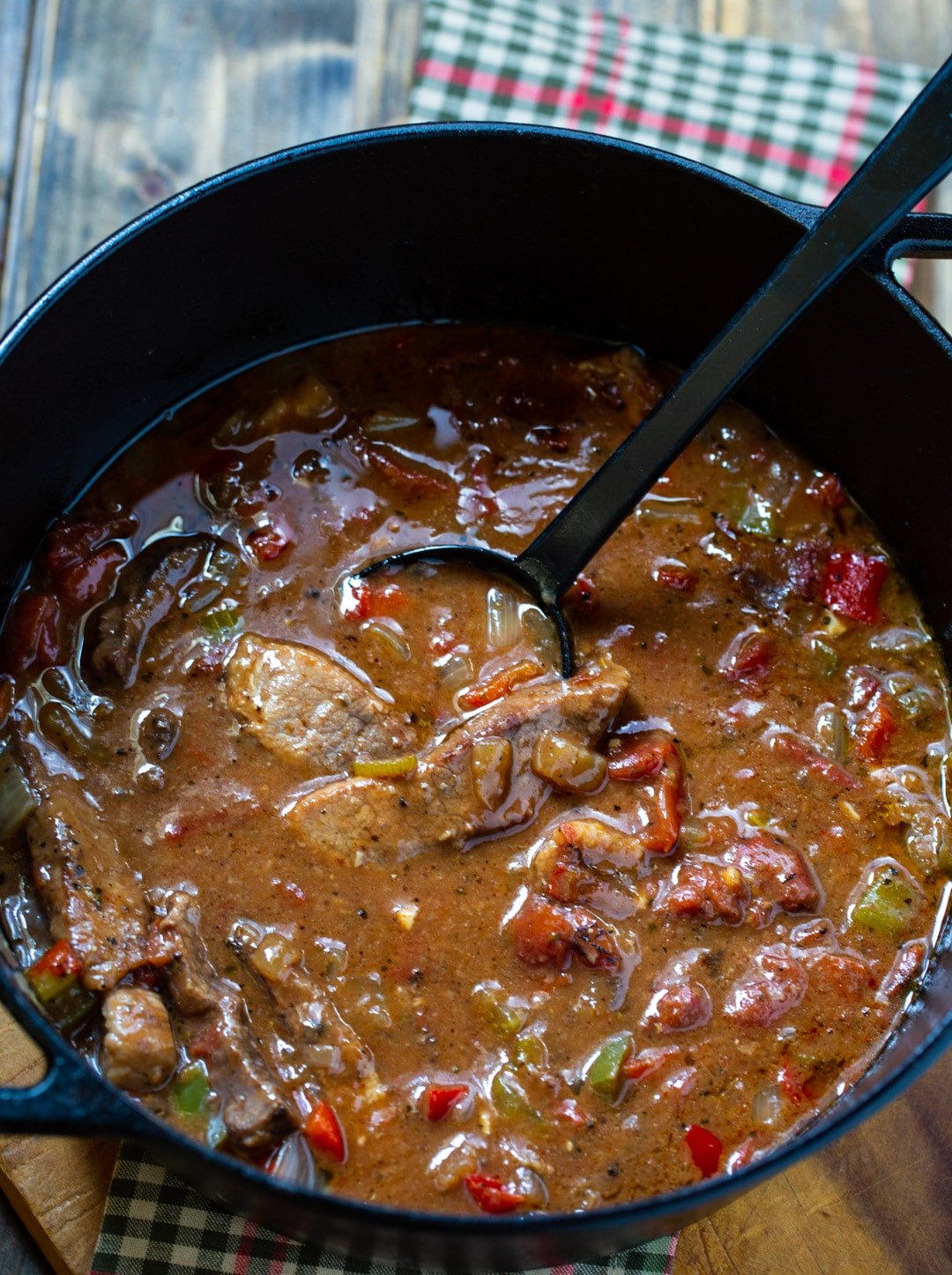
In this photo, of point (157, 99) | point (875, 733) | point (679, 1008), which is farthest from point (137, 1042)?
point (157, 99)

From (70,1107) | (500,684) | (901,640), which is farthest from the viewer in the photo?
(901,640)

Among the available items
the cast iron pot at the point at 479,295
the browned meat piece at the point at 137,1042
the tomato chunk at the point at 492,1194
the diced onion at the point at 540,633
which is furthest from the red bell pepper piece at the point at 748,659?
the browned meat piece at the point at 137,1042

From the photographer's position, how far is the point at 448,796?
9.59ft

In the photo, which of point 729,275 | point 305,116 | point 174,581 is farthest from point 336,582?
point 305,116

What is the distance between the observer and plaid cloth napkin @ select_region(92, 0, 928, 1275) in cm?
405

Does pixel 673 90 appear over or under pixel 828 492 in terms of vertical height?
over

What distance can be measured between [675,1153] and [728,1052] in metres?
0.24

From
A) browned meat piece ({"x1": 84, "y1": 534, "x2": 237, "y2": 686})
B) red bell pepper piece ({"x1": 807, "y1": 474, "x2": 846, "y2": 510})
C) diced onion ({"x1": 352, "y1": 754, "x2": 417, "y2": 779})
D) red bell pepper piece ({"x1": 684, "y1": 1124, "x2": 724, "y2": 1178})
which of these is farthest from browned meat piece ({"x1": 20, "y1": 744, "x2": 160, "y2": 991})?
red bell pepper piece ({"x1": 807, "y1": 474, "x2": 846, "y2": 510})

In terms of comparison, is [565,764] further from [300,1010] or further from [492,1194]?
[492,1194]

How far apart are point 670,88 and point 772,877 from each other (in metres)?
2.54

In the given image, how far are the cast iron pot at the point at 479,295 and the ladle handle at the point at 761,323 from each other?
0.12 m

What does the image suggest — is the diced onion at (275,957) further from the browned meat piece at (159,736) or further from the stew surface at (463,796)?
the browned meat piece at (159,736)

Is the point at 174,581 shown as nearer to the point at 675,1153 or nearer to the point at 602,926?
the point at 602,926

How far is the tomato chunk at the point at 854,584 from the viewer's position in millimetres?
3318
